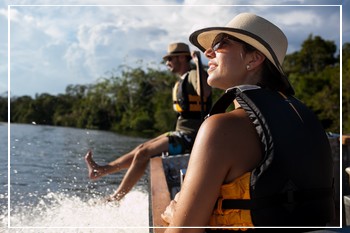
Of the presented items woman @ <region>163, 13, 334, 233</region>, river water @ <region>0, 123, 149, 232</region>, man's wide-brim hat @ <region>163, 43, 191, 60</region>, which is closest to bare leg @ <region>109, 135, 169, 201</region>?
river water @ <region>0, 123, 149, 232</region>

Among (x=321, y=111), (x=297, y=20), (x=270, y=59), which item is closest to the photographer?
(x=270, y=59)

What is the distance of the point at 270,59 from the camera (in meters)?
1.11

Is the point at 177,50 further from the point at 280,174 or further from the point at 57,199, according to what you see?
the point at 280,174

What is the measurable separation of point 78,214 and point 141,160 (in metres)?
0.87

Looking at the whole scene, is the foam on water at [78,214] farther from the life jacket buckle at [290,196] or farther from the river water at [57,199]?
the life jacket buckle at [290,196]

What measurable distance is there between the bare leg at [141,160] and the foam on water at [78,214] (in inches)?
5.2

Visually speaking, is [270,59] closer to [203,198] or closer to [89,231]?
[203,198]

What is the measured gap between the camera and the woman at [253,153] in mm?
938

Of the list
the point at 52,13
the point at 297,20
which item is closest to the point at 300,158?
the point at 297,20

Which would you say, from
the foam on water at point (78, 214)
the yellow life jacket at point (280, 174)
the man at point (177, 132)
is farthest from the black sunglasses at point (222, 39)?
the man at point (177, 132)

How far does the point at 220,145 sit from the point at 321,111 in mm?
2702

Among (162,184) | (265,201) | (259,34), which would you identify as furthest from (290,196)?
(162,184)

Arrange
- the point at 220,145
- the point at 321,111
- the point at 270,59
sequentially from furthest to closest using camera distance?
the point at 321,111 < the point at 270,59 < the point at 220,145

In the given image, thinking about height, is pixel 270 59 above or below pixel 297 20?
below
